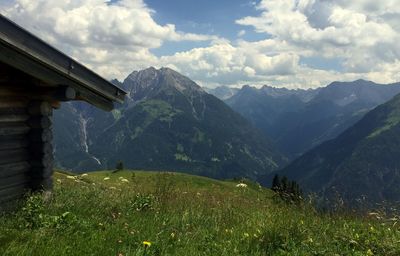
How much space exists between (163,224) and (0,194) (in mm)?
3697

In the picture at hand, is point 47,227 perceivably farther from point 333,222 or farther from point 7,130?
point 333,222

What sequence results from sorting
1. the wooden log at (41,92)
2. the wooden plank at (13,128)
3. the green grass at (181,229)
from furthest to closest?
the wooden log at (41,92) < the wooden plank at (13,128) < the green grass at (181,229)

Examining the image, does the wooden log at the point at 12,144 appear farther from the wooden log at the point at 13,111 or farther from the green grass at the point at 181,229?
the green grass at the point at 181,229

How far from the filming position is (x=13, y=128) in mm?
10398

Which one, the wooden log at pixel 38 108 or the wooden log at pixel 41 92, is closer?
the wooden log at pixel 41 92

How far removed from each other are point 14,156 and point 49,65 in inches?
89.8

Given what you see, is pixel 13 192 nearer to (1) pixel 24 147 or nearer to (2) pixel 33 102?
(1) pixel 24 147

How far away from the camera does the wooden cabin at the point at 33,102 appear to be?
379 inches

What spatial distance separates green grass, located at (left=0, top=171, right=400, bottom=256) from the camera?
6617 millimetres

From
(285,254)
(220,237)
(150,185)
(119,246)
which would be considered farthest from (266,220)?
(150,185)

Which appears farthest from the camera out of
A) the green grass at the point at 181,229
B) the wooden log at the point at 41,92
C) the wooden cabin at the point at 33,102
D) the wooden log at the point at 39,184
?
the wooden log at the point at 39,184

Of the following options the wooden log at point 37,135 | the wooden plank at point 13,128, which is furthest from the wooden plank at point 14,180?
the wooden plank at point 13,128

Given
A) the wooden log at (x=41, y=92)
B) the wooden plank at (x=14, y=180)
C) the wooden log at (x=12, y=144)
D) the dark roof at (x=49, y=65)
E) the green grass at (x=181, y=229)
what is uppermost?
the dark roof at (x=49, y=65)

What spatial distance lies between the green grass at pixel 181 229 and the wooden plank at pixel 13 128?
1686 mm
